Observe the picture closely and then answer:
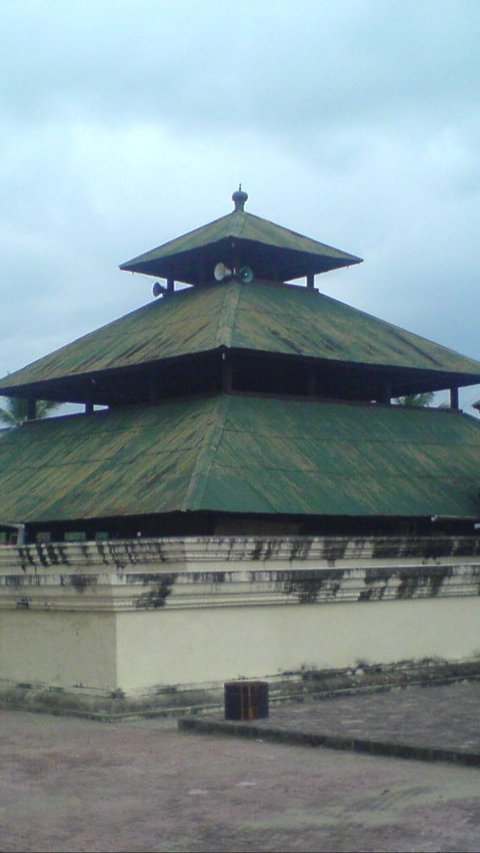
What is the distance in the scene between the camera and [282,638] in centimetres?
1513

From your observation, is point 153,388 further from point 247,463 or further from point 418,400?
point 418,400

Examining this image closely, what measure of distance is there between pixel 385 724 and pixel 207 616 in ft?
9.56

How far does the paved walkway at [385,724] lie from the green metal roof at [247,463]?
20.8ft

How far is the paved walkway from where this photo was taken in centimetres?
1074

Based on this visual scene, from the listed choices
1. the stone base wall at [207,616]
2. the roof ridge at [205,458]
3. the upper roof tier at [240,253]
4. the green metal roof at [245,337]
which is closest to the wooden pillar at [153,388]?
the green metal roof at [245,337]

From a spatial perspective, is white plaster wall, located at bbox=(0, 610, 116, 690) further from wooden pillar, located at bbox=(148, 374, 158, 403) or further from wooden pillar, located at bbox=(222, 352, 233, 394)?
wooden pillar, located at bbox=(148, 374, 158, 403)

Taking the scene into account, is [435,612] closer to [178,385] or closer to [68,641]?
[68,641]

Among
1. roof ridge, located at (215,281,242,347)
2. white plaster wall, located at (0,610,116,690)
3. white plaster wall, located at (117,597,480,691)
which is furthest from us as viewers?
roof ridge, located at (215,281,242,347)

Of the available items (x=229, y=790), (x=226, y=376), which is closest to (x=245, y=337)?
(x=226, y=376)

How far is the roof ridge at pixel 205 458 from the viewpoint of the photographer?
20.4 metres

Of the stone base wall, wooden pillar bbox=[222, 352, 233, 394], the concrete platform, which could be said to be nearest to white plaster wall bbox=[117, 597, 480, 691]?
the stone base wall

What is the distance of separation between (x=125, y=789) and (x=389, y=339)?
2042 centimetres

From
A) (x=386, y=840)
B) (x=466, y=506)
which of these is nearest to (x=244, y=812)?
(x=386, y=840)

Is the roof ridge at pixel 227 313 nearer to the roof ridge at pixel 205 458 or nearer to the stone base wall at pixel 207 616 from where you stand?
the roof ridge at pixel 205 458
